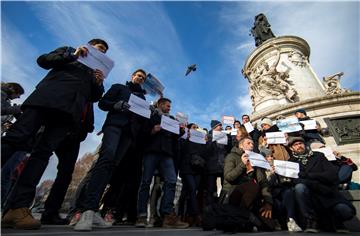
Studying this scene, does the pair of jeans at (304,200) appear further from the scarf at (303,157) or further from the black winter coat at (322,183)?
the scarf at (303,157)

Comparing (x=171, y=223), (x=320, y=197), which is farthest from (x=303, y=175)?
(x=171, y=223)

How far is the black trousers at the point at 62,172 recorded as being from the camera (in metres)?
3.75

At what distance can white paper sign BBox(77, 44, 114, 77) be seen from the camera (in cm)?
342

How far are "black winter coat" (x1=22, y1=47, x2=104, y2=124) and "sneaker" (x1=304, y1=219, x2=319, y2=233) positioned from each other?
10.8ft

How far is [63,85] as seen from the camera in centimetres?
316

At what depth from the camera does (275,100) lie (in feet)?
42.2

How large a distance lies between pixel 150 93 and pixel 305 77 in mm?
11023

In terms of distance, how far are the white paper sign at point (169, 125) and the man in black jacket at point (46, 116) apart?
143cm

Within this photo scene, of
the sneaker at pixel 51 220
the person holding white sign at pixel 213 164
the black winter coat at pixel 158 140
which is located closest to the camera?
the sneaker at pixel 51 220

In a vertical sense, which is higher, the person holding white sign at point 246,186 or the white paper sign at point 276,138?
the white paper sign at point 276,138

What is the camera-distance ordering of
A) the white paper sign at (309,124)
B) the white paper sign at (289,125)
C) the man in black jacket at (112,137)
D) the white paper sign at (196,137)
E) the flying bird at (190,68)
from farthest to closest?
1. the flying bird at (190,68)
2. the white paper sign at (309,124)
3. the white paper sign at (289,125)
4. the white paper sign at (196,137)
5. the man in black jacket at (112,137)

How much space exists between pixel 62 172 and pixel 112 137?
37.3 inches

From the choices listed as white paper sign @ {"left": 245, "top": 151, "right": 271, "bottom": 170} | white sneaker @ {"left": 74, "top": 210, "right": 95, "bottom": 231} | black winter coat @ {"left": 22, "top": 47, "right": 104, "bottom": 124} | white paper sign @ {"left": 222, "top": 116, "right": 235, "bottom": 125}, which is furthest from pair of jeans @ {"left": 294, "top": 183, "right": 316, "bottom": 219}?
white paper sign @ {"left": 222, "top": 116, "right": 235, "bottom": 125}

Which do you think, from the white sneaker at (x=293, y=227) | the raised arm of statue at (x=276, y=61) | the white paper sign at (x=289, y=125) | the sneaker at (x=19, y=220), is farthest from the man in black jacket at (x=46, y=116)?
the raised arm of statue at (x=276, y=61)
